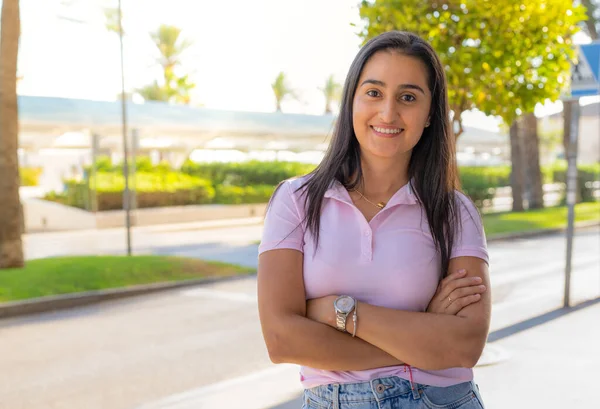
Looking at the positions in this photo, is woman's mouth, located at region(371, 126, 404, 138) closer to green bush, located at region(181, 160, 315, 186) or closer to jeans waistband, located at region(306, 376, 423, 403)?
jeans waistband, located at region(306, 376, 423, 403)

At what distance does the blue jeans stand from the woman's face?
661 mm

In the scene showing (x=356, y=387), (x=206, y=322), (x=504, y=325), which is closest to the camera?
(x=356, y=387)

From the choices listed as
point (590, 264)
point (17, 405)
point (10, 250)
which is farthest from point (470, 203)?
point (590, 264)

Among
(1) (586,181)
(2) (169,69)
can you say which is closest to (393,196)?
(1) (586,181)

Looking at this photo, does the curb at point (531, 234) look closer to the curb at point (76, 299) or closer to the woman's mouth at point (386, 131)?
the curb at point (76, 299)

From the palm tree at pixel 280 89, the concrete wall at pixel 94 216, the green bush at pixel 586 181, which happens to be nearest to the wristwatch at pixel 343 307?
the concrete wall at pixel 94 216

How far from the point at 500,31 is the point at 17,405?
5.33 meters

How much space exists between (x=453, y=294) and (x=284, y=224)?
52 centimetres

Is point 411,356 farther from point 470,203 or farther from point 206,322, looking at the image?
point 206,322

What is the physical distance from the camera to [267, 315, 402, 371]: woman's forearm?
2.00 m

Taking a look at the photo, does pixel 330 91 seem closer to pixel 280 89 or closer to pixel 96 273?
pixel 280 89

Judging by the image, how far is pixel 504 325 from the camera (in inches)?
313

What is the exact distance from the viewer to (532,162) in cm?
2523

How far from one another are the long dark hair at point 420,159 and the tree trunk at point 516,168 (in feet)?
72.8
